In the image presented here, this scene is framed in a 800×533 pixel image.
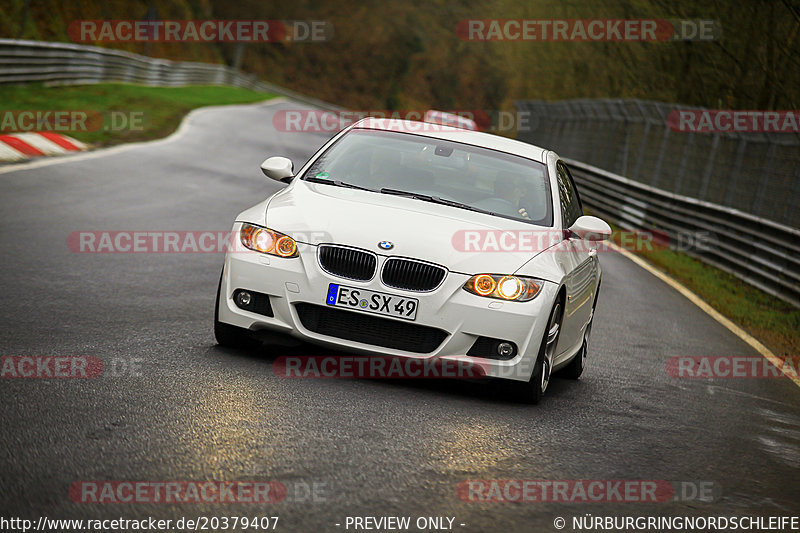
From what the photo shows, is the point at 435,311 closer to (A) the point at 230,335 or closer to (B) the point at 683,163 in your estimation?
(A) the point at 230,335

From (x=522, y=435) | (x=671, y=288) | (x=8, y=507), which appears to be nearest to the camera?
(x=8, y=507)

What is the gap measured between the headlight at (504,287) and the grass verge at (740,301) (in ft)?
18.6

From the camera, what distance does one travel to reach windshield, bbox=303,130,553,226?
7.80 metres

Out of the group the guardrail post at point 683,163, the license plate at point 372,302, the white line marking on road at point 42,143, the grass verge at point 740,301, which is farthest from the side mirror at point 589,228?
the guardrail post at point 683,163

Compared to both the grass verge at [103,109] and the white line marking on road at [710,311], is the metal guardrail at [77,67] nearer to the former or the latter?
the grass verge at [103,109]

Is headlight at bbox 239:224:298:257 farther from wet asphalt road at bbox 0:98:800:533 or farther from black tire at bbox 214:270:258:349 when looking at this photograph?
wet asphalt road at bbox 0:98:800:533

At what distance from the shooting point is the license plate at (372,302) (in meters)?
6.66

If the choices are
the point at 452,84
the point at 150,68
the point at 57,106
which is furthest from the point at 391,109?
the point at 57,106

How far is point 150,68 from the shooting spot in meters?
43.8

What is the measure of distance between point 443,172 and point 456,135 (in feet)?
2.10

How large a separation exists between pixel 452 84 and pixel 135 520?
118 m

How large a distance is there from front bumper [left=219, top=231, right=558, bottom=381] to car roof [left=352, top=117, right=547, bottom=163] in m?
1.80

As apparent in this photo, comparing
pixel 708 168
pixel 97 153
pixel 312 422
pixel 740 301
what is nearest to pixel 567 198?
pixel 312 422

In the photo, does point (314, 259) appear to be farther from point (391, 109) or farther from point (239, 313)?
point (391, 109)
